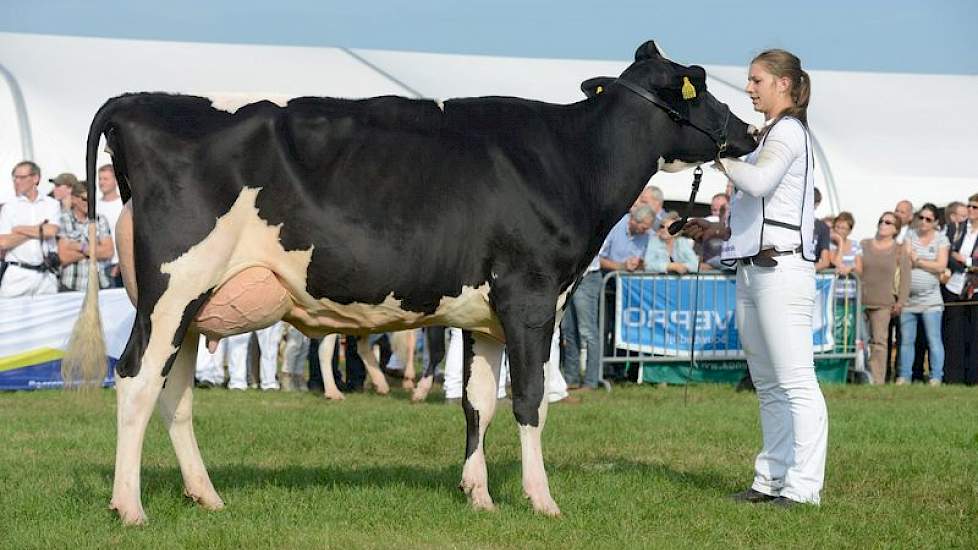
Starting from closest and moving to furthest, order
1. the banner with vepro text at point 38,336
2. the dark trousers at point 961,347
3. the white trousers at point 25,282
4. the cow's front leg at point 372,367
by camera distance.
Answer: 1. the banner with vepro text at point 38,336
2. the white trousers at point 25,282
3. the cow's front leg at point 372,367
4. the dark trousers at point 961,347

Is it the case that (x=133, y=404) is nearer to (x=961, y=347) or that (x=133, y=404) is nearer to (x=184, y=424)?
(x=184, y=424)

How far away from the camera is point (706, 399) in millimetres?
14234

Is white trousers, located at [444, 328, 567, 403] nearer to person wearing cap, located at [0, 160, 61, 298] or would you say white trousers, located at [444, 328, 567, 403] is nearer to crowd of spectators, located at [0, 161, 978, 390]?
crowd of spectators, located at [0, 161, 978, 390]

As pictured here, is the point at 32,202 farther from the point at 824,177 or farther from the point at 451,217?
the point at 824,177

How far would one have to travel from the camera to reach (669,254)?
53.9ft

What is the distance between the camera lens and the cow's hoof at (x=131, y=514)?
6770mm

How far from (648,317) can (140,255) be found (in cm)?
988

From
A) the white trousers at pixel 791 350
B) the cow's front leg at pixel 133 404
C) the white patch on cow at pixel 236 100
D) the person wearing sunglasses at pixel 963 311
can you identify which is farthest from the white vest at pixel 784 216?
the person wearing sunglasses at pixel 963 311

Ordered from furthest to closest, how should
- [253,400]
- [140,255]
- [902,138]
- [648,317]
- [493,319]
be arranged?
1. [902,138]
2. [648,317]
3. [253,400]
4. [493,319]
5. [140,255]

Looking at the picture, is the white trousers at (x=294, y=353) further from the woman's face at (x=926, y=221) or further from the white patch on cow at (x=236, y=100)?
the white patch on cow at (x=236, y=100)

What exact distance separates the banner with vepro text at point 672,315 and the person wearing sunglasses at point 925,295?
244 centimetres

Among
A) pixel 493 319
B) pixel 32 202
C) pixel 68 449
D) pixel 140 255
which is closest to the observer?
pixel 140 255

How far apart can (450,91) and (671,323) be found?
34.2 ft

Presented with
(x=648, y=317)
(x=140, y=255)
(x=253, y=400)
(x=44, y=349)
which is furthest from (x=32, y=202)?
(x=140, y=255)
